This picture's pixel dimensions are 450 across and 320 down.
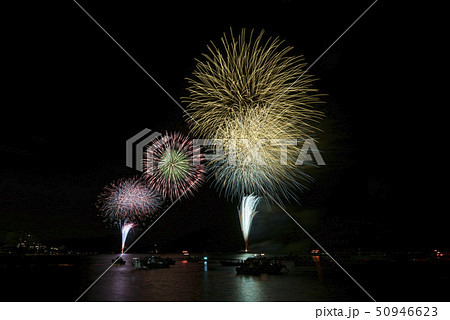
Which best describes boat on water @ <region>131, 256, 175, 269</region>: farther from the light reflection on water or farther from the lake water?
the light reflection on water

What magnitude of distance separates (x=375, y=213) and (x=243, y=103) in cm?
19553

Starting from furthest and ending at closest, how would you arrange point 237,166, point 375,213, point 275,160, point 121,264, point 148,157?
1. point 375,213
2. point 121,264
3. point 148,157
4. point 237,166
5. point 275,160

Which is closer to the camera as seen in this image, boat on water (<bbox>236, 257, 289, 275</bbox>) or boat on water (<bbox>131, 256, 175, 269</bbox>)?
boat on water (<bbox>236, 257, 289, 275</bbox>)

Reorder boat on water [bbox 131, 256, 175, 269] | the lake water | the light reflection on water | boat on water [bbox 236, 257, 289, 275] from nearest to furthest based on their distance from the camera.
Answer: the light reflection on water → the lake water → boat on water [bbox 236, 257, 289, 275] → boat on water [bbox 131, 256, 175, 269]

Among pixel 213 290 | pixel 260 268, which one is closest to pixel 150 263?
pixel 260 268

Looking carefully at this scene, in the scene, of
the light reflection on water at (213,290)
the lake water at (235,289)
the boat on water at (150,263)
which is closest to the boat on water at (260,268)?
the lake water at (235,289)

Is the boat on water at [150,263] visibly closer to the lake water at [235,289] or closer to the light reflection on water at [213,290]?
the lake water at [235,289]

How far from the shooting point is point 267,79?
2902cm

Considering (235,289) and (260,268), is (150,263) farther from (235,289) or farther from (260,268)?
(235,289)

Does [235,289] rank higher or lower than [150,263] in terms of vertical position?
higher

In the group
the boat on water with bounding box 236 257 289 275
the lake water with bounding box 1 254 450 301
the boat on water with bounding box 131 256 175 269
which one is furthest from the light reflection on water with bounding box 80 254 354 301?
the boat on water with bounding box 131 256 175 269
